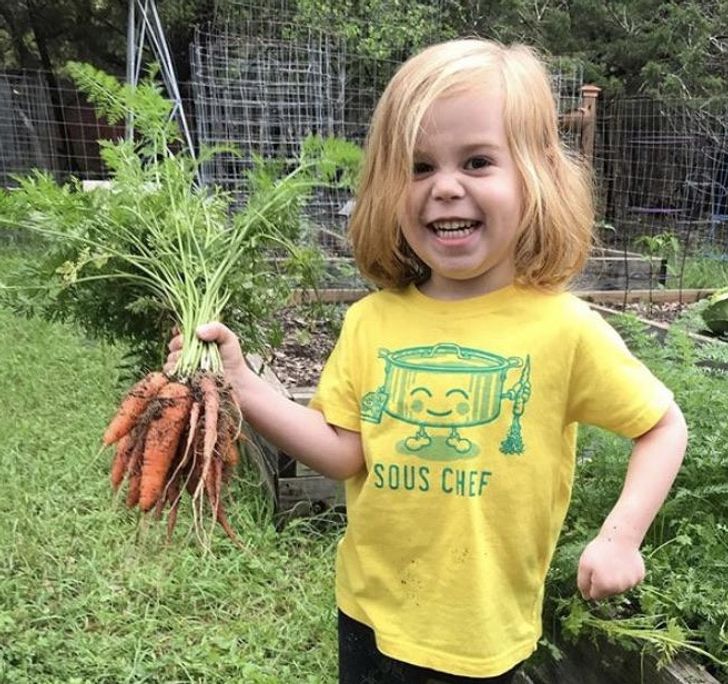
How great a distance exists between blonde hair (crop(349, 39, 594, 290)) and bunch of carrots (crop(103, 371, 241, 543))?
44cm

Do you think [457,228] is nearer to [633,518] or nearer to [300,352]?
[633,518]

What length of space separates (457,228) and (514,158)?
156 millimetres

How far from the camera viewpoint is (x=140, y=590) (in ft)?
9.75

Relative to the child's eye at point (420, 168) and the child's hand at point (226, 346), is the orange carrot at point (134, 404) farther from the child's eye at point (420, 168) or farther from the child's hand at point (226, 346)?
the child's eye at point (420, 168)

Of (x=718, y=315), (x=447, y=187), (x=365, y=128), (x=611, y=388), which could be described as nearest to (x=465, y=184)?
(x=447, y=187)

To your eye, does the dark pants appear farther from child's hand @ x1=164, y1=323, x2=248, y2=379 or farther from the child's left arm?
child's hand @ x1=164, y1=323, x2=248, y2=379

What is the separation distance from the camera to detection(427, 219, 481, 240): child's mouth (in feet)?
4.90

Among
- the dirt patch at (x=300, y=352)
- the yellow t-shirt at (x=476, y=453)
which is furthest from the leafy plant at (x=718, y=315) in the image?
the yellow t-shirt at (x=476, y=453)

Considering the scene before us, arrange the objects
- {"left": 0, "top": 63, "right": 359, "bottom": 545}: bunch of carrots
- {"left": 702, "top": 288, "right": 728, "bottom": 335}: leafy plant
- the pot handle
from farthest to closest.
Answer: {"left": 702, "top": 288, "right": 728, "bottom": 335}: leafy plant, {"left": 0, "top": 63, "right": 359, "bottom": 545}: bunch of carrots, the pot handle

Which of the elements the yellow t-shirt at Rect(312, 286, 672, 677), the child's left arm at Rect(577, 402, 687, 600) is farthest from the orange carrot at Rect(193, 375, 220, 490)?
the child's left arm at Rect(577, 402, 687, 600)

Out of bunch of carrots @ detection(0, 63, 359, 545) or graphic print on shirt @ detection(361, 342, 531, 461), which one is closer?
graphic print on shirt @ detection(361, 342, 531, 461)

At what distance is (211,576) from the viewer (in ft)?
10.1

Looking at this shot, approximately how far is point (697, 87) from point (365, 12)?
5.62 metres

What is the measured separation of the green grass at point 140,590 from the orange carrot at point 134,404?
27 cm
